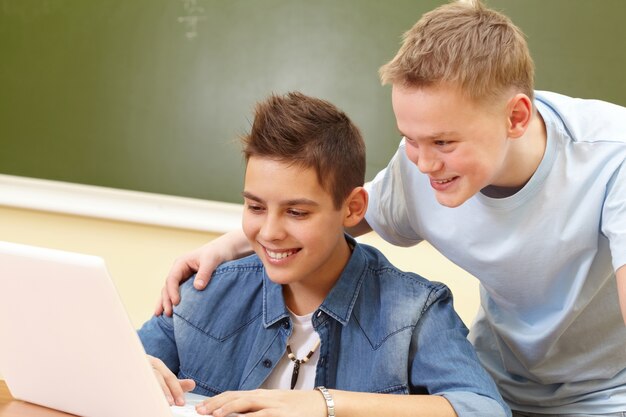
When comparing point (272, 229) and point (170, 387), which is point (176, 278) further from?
point (170, 387)

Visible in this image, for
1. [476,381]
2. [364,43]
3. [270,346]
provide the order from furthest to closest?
[364,43], [270,346], [476,381]

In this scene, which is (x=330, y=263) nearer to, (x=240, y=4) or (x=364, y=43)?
(x=364, y=43)

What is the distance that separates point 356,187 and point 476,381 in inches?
15.3

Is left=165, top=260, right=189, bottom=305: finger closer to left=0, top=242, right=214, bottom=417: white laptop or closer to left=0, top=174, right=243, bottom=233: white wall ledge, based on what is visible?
left=0, top=242, right=214, bottom=417: white laptop

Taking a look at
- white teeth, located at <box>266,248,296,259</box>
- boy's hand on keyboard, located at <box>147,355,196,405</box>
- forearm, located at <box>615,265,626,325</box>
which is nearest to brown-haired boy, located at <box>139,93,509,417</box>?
white teeth, located at <box>266,248,296,259</box>

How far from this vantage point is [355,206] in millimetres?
1487

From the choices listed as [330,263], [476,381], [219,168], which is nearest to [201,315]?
[330,263]

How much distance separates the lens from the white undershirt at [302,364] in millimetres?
1384

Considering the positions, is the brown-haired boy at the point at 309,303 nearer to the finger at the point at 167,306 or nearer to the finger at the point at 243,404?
the finger at the point at 167,306

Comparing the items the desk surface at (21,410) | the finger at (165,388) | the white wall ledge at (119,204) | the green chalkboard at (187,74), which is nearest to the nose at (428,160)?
the finger at (165,388)

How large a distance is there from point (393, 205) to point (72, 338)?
69cm

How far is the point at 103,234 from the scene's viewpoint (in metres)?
2.65

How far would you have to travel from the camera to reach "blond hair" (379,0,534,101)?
1.27 meters

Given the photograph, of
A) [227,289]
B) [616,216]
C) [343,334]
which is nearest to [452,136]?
[616,216]
